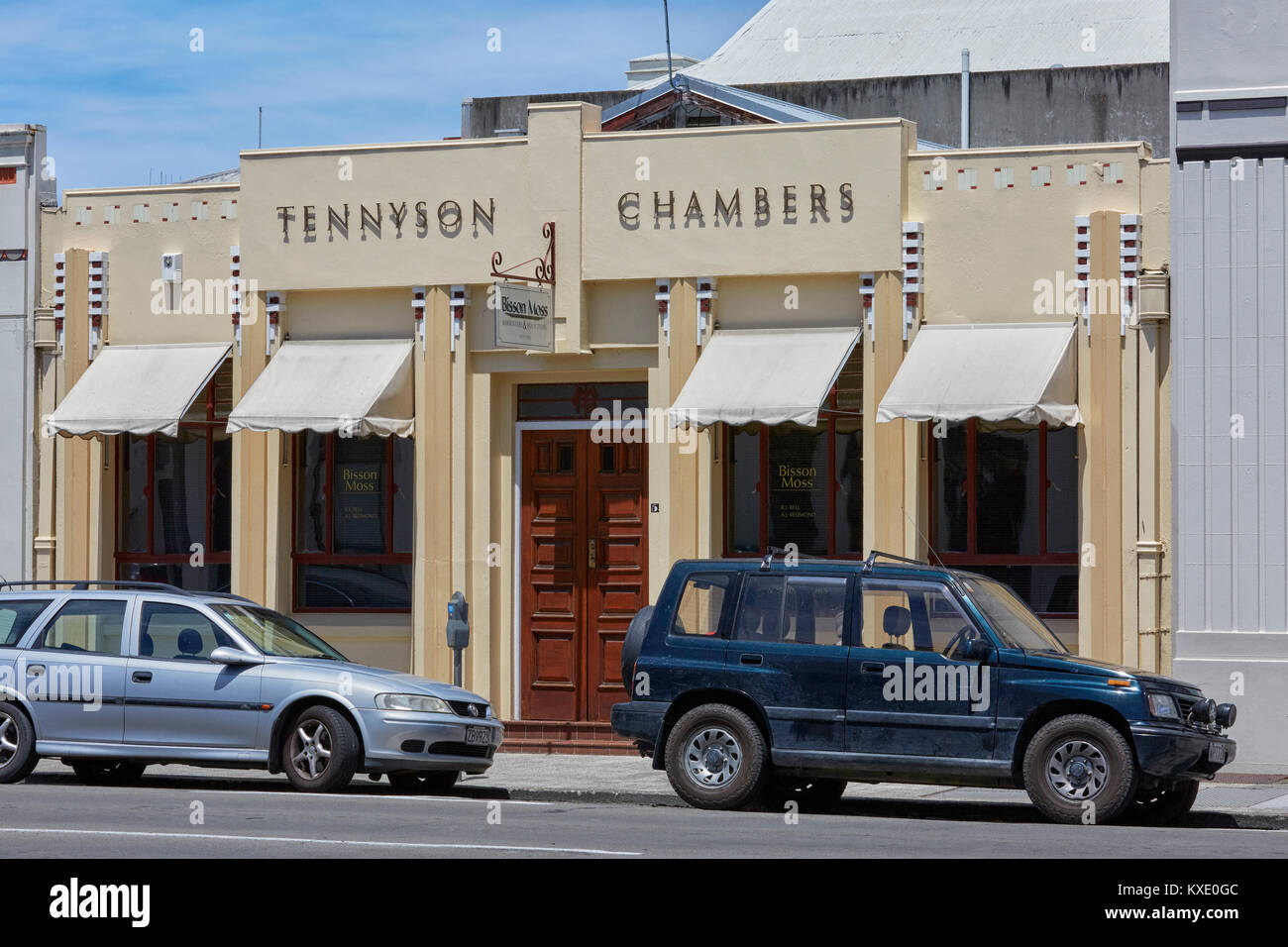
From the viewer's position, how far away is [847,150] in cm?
1841

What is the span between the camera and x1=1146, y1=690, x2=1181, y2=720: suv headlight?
12938mm

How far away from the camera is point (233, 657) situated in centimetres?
1444

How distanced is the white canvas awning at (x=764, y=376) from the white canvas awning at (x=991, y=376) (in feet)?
2.14

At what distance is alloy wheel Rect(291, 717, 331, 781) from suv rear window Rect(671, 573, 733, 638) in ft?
8.63

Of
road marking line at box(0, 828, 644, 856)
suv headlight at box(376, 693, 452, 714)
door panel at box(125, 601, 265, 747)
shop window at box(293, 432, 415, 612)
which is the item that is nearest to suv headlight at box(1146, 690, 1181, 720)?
road marking line at box(0, 828, 644, 856)

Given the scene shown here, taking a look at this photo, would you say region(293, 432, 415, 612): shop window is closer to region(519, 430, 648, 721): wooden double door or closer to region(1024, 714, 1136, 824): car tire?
region(519, 430, 648, 721): wooden double door

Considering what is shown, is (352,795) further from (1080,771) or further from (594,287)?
(594,287)

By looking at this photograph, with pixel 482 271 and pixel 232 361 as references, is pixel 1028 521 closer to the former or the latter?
pixel 482 271

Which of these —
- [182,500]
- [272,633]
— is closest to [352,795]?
[272,633]

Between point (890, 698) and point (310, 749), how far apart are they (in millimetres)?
4199

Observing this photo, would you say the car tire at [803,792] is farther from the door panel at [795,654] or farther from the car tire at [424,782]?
the car tire at [424,782]

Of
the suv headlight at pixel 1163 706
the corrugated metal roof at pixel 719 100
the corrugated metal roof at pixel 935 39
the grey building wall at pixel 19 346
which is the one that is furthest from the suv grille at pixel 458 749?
the corrugated metal roof at pixel 935 39
